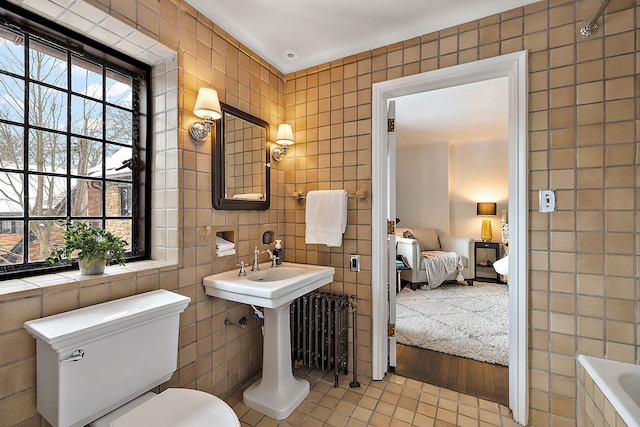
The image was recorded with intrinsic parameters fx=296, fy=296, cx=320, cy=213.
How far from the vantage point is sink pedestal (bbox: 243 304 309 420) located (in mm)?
1748

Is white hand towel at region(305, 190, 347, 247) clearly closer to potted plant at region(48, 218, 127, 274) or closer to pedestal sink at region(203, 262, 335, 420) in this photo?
pedestal sink at region(203, 262, 335, 420)

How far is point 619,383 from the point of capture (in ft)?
4.15

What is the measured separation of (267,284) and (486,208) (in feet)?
15.1

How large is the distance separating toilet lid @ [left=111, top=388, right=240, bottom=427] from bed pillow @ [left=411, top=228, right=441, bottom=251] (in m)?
4.19

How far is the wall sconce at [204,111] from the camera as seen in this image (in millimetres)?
1564

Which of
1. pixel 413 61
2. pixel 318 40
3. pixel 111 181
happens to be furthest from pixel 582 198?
pixel 111 181

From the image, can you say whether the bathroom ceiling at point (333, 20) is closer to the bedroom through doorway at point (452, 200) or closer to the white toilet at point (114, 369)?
the bedroom through doorway at point (452, 200)

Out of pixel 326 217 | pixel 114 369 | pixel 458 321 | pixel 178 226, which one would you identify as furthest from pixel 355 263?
pixel 458 321

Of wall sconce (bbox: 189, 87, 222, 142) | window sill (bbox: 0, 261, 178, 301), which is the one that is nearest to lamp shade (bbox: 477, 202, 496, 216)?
wall sconce (bbox: 189, 87, 222, 142)

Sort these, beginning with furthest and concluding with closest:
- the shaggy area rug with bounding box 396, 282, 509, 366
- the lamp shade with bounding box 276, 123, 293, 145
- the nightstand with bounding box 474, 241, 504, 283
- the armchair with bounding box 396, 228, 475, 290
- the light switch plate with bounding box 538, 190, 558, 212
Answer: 1. the nightstand with bounding box 474, 241, 504, 283
2. the armchair with bounding box 396, 228, 475, 290
3. the shaggy area rug with bounding box 396, 282, 509, 366
4. the lamp shade with bounding box 276, 123, 293, 145
5. the light switch plate with bounding box 538, 190, 558, 212

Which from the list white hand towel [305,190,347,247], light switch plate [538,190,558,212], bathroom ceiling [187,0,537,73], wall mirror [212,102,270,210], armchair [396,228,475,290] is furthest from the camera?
armchair [396,228,475,290]

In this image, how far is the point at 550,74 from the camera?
5.15 feet

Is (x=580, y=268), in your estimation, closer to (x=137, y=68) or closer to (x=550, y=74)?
(x=550, y=74)

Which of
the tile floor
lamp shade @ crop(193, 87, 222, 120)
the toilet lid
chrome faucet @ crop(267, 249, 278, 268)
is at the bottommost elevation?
the tile floor
